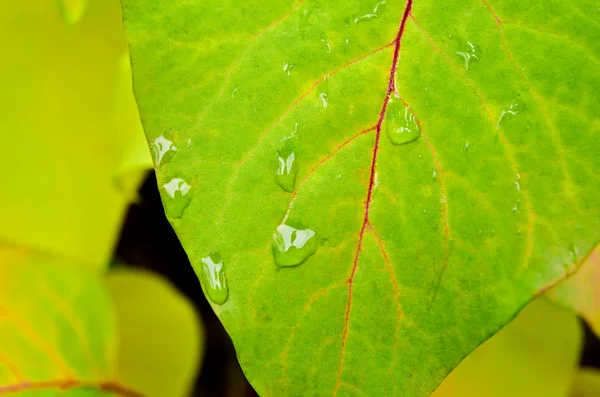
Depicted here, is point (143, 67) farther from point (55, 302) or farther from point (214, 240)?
point (55, 302)

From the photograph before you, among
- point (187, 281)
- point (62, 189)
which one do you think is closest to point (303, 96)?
point (62, 189)

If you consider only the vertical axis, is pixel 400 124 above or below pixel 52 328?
above

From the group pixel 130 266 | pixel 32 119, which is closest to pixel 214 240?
pixel 32 119

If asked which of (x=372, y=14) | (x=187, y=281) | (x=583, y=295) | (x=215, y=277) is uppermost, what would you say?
(x=372, y=14)

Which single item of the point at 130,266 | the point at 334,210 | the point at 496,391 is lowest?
the point at 130,266

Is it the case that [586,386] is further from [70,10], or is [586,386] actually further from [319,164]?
[70,10]

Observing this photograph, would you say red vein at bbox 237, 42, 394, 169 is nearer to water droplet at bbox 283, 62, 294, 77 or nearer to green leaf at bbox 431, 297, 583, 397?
water droplet at bbox 283, 62, 294, 77

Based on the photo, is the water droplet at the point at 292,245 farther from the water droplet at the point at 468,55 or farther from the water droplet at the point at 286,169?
the water droplet at the point at 468,55
